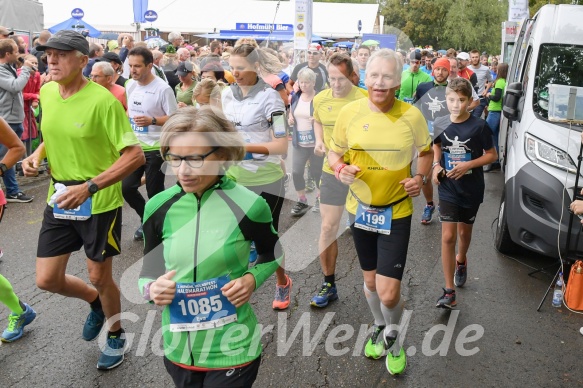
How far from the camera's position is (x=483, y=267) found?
19.6 ft

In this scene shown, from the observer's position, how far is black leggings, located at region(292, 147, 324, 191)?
713 centimetres

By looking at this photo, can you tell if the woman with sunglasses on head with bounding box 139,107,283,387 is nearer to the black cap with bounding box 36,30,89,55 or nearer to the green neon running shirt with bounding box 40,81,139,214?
the green neon running shirt with bounding box 40,81,139,214

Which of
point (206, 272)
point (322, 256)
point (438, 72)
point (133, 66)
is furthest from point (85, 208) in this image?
point (438, 72)

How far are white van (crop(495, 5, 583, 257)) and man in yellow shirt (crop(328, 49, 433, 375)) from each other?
1957 mm

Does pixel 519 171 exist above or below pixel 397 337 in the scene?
above

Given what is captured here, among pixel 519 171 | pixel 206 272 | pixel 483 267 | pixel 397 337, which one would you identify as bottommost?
pixel 483 267

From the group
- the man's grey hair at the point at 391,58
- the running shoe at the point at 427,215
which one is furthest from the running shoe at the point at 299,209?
the man's grey hair at the point at 391,58

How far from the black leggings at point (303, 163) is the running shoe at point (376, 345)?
10.5 ft

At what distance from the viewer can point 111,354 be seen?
3.92 m

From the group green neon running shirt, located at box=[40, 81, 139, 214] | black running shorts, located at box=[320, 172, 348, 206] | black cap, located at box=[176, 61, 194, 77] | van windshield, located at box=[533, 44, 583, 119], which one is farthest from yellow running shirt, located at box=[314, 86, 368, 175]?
black cap, located at box=[176, 61, 194, 77]

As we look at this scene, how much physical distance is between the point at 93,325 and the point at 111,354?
1.16ft

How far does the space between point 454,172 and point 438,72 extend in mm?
3586

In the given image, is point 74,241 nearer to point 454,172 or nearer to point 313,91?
point 454,172

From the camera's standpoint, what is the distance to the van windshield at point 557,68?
6105 mm
